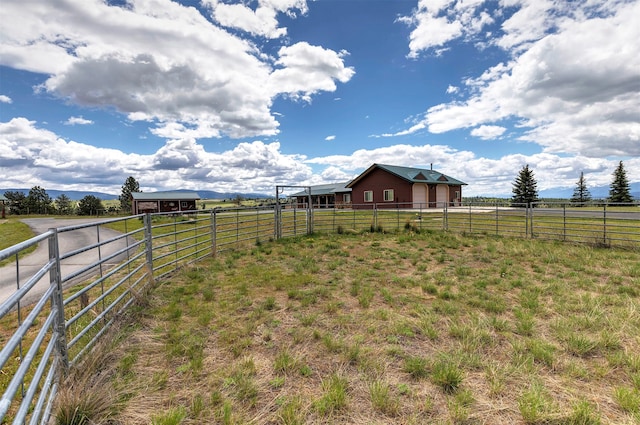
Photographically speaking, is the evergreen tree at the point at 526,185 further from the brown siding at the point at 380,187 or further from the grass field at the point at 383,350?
the grass field at the point at 383,350

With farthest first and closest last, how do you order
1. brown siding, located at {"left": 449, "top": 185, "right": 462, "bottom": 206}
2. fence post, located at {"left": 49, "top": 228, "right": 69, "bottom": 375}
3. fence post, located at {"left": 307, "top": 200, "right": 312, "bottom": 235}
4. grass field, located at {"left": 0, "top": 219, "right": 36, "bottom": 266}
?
brown siding, located at {"left": 449, "top": 185, "right": 462, "bottom": 206} → fence post, located at {"left": 307, "top": 200, "right": 312, "bottom": 235} → grass field, located at {"left": 0, "top": 219, "right": 36, "bottom": 266} → fence post, located at {"left": 49, "top": 228, "right": 69, "bottom": 375}

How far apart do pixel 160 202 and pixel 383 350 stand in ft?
152

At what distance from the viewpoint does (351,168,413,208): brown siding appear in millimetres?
30502

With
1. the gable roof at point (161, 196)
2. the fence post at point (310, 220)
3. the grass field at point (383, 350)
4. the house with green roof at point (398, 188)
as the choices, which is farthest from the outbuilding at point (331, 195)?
the grass field at point (383, 350)

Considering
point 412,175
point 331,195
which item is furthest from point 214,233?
point 331,195

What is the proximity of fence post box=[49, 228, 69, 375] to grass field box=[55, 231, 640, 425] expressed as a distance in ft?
1.36

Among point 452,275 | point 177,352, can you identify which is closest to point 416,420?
point 177,352

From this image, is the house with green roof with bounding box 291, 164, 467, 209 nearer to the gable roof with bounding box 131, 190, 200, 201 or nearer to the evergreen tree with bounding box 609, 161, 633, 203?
the gable roof with bounding box 131, 190, 200, 201

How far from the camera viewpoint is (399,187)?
3094 centimetres

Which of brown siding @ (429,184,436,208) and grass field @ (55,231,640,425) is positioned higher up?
brown siding @ (429,184,436,208)

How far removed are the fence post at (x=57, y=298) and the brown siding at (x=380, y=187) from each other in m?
27.6

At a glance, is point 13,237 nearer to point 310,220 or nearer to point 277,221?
point 277,221

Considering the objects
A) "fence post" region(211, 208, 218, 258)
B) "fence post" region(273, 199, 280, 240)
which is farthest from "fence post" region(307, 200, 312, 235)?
"fence post" region(211, 208, 218, 258)

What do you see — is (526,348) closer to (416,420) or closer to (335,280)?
(416,420)
